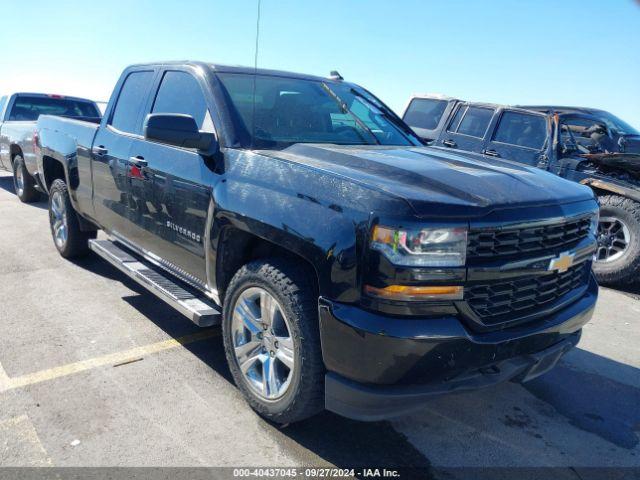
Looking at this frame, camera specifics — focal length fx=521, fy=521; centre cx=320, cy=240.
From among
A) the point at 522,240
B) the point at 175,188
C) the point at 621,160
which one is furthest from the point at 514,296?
the point at 621,160

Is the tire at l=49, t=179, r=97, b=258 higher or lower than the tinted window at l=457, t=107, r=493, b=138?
lower

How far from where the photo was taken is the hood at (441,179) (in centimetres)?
229

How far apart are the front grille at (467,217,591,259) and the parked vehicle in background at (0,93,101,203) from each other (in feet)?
27.3

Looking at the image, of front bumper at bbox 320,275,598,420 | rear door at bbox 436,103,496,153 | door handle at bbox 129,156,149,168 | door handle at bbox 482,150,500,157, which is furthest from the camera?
rear door at bbox 436,103,496,153

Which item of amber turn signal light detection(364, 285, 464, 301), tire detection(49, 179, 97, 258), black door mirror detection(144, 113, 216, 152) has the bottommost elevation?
tire detection(49, 179, 97, 258)

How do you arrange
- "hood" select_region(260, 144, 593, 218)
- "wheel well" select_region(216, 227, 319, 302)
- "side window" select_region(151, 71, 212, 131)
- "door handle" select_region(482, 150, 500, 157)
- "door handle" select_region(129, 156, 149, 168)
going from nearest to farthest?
"hood" select_region(260, 144, 593, 218) → "wheel well" select_region(216, 227, 319, 302) → "side window" select_region(151, 71, 212, 131) → "door handle" select_region(129, 156, 149, 168) → "door handle" select_region(482, 150, 500, 157)

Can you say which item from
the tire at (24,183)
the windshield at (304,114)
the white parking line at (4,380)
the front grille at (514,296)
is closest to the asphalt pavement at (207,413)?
the white parking line at (4,380)

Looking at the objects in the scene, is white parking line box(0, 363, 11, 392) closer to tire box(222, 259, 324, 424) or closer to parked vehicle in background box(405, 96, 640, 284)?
tire box(222, 259, 324, 424)

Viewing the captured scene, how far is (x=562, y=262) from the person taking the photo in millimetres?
2662

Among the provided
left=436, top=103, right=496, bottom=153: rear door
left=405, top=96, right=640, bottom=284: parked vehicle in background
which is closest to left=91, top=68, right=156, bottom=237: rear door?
left=405, top=96, right=640, bottom=284: parked vehicle in background

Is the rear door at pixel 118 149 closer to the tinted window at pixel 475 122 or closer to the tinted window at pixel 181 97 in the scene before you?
the tinted window at pixel 181 97

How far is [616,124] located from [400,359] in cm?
702

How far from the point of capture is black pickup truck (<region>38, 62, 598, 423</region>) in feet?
7.26

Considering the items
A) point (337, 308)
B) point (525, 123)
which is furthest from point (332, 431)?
point (525, 123)
